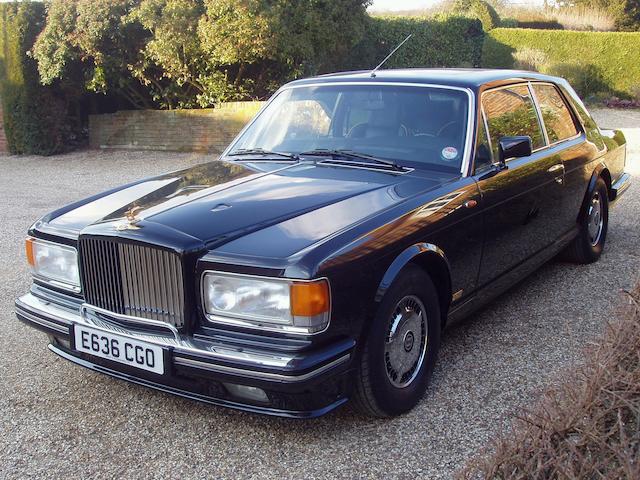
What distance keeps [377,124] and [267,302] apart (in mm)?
1813

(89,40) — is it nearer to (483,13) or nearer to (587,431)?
(587,431)

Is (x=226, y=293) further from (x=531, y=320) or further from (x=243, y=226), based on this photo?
(x=531, y=320)

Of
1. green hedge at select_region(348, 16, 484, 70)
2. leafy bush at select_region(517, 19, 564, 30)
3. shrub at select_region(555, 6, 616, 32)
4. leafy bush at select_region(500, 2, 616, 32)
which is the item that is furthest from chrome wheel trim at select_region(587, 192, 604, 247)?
shrub at select_region(555, 6, 616, 32)

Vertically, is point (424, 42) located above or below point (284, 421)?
above

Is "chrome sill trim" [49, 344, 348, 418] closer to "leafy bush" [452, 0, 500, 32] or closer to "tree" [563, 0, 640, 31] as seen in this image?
"leafy bush" [452, 0, 500, 32]

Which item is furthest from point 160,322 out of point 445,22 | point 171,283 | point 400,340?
point 445,22

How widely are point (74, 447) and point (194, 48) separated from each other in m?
12.1

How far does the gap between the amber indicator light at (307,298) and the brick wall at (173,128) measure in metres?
11.3

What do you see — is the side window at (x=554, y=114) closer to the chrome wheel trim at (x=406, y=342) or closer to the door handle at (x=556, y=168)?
the door handle at (x=556, y=168)

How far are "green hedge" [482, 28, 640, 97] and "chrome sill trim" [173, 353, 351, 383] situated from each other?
21693 mm

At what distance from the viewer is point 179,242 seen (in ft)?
10.0

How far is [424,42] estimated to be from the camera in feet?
73.3

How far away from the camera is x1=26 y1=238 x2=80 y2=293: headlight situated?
3541 mm

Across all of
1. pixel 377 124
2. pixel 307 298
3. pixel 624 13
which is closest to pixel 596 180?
pixel 377 124
